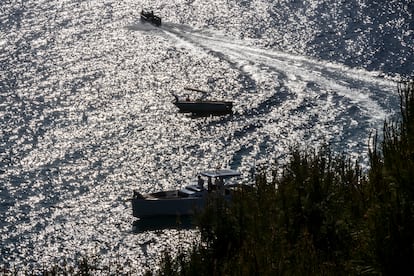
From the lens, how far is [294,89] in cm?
12494

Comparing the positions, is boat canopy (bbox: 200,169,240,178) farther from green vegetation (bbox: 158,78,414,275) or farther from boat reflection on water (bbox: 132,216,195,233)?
green vegetation (bbox: 158,78,414,275)

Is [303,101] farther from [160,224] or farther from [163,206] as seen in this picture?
[160,224]

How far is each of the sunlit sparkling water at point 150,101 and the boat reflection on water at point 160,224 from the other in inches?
54.6

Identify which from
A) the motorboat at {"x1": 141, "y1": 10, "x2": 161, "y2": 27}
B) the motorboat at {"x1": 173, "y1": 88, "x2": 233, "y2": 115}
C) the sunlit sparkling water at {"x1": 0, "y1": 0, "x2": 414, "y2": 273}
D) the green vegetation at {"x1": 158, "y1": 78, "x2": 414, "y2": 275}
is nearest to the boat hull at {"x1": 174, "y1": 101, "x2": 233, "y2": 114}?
the motorboat at {"x1": 173, "y1": 88, "x2": 233, "y2": 115}

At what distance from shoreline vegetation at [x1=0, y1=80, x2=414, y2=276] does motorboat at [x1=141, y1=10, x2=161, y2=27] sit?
11952cm

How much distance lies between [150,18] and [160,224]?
79.9 m

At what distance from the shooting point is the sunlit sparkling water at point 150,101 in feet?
293

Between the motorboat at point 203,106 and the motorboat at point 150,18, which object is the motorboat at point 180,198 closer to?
the motorboat at point 203,106

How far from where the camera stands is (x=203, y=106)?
12219cm

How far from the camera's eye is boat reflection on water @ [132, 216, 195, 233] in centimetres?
8869

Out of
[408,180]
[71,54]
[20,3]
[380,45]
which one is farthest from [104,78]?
[408,180]

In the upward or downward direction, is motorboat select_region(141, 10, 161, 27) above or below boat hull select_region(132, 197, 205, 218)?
above

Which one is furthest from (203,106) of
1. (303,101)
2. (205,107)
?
(303,101)

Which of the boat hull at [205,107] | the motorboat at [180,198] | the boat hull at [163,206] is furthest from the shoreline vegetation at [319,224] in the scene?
the boat hull at [205,107]
